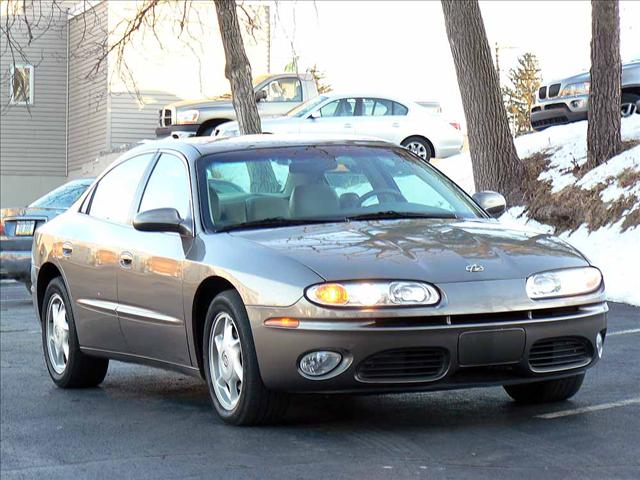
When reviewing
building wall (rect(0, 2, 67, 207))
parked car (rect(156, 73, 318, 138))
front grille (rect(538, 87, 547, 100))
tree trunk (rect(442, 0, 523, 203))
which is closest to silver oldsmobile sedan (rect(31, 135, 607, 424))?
tree trunk (rect(442, 0, 523, 203))

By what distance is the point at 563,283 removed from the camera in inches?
246

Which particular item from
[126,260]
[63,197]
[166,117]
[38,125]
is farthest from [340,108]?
[126,260]

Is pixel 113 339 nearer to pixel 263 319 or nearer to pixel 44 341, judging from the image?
pixel 44 341

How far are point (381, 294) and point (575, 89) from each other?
52.4 ft

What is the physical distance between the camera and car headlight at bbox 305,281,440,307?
5922 millimetres

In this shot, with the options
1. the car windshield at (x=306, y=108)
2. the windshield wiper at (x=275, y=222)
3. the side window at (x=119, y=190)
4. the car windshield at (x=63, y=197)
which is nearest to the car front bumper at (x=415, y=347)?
the windshield wiper at (x=275, y=222)

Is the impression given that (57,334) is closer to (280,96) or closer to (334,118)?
(334,118)

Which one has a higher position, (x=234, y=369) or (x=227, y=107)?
(x=234, y=369)

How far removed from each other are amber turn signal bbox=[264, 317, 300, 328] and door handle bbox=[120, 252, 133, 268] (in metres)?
1.58

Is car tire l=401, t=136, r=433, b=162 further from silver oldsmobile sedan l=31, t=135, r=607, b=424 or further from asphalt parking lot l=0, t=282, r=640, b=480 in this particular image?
silver oldsmobile sedan l=31, t=135, r=607, b=424

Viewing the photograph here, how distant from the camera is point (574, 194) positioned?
15859mm

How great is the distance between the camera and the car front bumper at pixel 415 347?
593cm

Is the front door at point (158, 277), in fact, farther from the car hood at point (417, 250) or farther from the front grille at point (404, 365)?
the front grille at point (404, 365)

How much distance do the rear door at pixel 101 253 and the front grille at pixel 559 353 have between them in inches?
102
